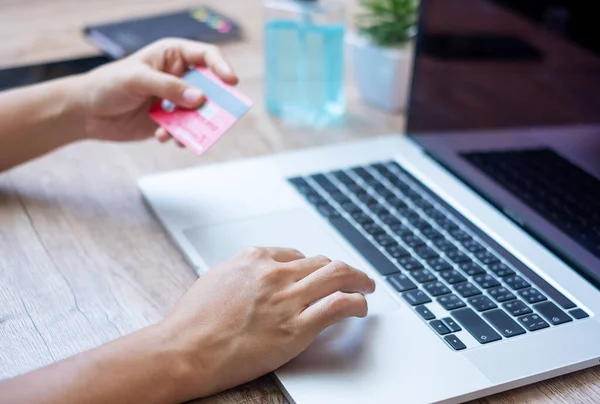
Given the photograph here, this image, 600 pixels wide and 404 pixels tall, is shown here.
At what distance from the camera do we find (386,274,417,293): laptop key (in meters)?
0.77

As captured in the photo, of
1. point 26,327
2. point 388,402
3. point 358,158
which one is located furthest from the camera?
point 358,158

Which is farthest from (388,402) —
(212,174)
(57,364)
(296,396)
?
(212,174)

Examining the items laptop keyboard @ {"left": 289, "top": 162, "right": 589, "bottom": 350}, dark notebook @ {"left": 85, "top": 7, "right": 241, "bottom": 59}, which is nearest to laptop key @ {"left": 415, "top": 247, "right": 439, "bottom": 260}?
laptop keyboard @ {"left": 289, "top": 162, "right": 589, "bottom": 350}

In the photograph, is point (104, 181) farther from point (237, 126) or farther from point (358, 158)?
point (358, 158)

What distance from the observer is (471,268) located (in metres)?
0.80

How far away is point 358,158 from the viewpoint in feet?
3.44

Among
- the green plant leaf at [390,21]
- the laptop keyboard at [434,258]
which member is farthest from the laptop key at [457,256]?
the green plant leaf at [390,21]

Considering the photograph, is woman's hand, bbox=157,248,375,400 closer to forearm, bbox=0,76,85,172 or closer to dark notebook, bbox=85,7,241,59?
forearm, bbox=0,76,85,172

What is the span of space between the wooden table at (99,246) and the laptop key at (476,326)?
55 millimetres

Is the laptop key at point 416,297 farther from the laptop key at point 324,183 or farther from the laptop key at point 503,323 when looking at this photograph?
the laptop key at point 324,183

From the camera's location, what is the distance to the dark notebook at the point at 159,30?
1338mm

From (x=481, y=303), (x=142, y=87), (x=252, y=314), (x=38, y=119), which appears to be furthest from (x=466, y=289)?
(x=38, y=119)

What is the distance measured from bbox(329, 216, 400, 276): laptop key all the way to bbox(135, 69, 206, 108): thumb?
222 mm

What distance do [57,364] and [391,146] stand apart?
60 cm
